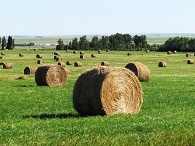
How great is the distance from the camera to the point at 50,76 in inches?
1310

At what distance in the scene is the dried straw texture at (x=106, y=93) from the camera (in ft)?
60.3

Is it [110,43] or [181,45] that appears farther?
[110,43]

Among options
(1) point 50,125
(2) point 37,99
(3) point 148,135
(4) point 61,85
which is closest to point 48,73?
(4) point 61,85

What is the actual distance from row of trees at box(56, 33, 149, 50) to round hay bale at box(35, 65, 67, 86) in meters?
108

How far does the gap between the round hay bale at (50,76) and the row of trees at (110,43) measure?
Result: 107519 mm

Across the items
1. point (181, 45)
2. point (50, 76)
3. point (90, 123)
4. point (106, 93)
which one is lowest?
point (90, 123)

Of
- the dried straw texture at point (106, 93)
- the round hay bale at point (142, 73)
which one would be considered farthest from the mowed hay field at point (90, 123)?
the round hay bale at point (142, 73)

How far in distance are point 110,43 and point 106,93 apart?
432 feet

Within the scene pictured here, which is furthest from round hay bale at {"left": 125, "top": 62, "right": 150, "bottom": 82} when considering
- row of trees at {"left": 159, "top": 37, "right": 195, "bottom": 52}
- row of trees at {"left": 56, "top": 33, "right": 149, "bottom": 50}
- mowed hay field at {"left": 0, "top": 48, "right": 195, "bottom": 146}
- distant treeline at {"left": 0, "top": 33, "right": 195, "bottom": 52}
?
row of trees at {"left": 56, "top": 33, "right": 149, "bottom": 50}

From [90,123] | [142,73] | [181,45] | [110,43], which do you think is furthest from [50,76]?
[110,43]

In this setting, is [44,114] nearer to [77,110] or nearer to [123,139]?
[77,110]

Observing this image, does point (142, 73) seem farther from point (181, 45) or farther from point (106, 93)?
point (181, 45)

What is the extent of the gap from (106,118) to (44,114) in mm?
3019

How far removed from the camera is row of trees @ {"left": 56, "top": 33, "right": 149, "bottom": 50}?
5620 inches
